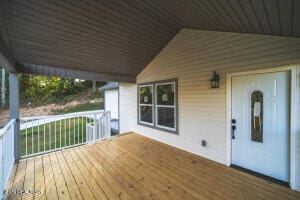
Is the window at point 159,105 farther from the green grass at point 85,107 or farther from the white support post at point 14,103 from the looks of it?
the green grass at point 85,107

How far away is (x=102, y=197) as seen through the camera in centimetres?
224

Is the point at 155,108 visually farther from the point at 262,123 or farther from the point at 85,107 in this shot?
the point at 85,107

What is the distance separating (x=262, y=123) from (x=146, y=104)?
146 inches

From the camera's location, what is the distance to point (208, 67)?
11.5ft

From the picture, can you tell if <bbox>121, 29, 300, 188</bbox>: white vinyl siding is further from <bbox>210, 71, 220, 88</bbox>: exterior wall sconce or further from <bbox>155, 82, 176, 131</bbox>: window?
<bbox>155, 82, 176, 131</bbox>: window

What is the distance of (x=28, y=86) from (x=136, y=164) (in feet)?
56.8

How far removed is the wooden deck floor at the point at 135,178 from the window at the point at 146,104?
170 centimetres

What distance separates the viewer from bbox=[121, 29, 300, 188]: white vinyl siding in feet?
8.39

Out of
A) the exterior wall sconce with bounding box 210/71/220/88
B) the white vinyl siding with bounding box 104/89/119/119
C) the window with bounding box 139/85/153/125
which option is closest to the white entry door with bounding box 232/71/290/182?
the exterior wall sconce with bounding box 210/71/220/88

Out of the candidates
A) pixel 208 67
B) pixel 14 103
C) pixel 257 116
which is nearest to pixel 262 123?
pixel 257 116

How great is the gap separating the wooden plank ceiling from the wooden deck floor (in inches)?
97.1

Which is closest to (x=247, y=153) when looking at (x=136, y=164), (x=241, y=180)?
(x=241, y=180)

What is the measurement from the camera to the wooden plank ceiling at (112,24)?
1981 millimetres

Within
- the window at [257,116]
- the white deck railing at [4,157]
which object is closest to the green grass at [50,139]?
the white deck railing at [4,157]
